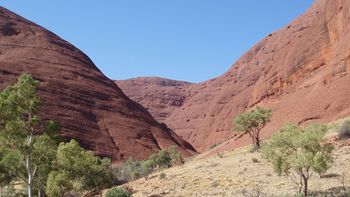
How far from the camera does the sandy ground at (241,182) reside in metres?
26.5

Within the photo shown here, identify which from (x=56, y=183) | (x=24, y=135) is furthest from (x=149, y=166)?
(x=24, y=135)

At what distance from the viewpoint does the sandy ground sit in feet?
86.8

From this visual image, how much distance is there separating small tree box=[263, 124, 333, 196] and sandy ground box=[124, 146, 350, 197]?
1561 mm

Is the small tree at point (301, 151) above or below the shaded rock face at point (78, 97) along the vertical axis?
below

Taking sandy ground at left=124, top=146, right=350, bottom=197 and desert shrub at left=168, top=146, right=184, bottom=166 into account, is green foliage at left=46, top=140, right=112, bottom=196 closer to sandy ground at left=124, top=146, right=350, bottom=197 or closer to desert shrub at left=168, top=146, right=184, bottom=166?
sandy ground at left=124, top=146, right=350, bottom=197

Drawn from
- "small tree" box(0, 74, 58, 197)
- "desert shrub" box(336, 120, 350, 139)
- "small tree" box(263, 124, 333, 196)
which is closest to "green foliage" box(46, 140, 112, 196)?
"small tree" box(0, 74, 58, 197)

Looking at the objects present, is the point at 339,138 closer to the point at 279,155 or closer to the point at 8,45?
the point at 279,155

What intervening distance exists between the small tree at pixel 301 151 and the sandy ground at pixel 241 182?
156 cm

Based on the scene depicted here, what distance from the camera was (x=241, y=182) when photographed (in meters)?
30.8

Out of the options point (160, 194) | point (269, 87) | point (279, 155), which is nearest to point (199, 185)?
point (160, 194)

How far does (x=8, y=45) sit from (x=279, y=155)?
90395 mm

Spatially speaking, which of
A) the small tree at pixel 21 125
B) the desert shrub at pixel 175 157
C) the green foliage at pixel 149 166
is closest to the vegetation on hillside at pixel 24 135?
the small tree at pixel 21 125

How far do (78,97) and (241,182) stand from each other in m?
68.8

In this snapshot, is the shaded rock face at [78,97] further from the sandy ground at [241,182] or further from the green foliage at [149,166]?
the sandy ground at [241,182]
